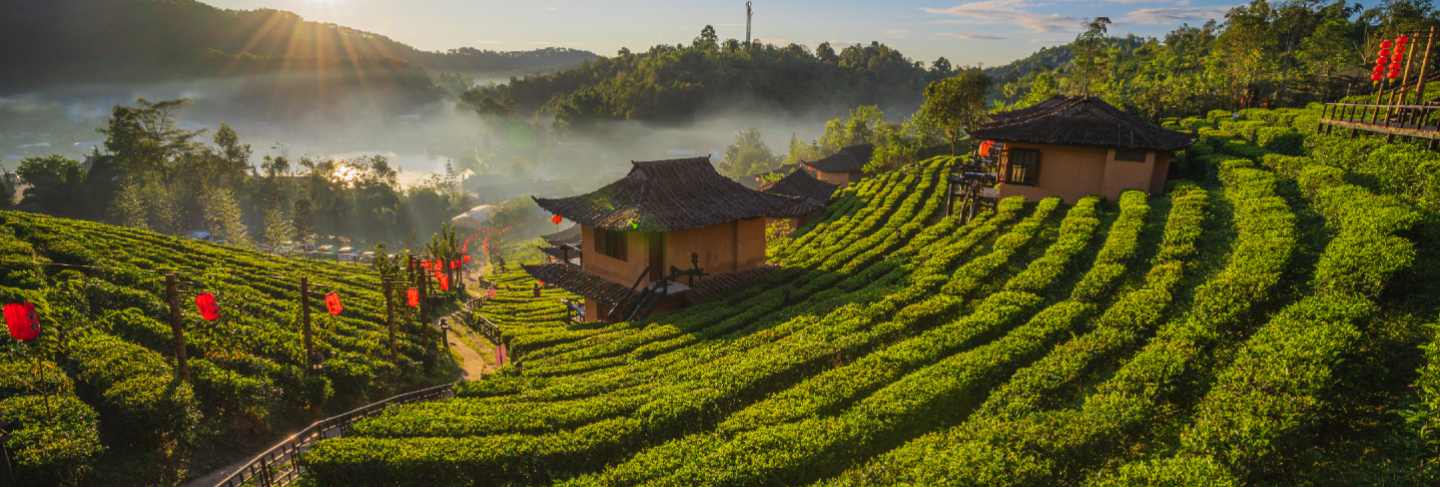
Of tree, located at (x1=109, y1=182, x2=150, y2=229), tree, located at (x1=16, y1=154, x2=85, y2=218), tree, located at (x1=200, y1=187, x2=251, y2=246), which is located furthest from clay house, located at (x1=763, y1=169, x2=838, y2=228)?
tree, located at (x1=16, y1=154, x2=85, y2=218)

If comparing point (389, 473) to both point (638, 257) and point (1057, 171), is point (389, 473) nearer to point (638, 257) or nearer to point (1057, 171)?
point (638, 257)

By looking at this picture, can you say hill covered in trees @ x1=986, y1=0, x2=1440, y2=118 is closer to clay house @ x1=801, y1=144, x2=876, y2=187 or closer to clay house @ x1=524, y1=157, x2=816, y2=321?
clay house @ x1=801, y1=144, x2=876, y2=187

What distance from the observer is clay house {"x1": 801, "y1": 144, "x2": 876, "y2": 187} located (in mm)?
54125

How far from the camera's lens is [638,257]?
69.6 ft

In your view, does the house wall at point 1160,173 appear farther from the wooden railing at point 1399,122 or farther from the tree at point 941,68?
the tree at point 941,68

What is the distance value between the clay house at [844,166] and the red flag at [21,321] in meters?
45.4

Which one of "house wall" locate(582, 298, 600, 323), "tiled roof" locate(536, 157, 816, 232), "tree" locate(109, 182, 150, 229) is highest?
"tiled roof" locate(536, 157, 816, 232)

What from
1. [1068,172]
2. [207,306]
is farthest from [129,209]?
[1068,172]

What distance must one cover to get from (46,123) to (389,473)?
19223cm

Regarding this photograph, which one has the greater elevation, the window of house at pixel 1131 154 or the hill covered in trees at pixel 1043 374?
the window of house at pixel 1131 154

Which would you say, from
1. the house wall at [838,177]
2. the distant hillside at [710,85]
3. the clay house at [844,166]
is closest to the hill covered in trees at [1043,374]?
the clay house at [844,166]

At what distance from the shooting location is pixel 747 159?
94.8 meters

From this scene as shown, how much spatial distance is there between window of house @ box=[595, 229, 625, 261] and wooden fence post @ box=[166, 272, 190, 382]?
11.5 m

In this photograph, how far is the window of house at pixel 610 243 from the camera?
21766 millimetres
